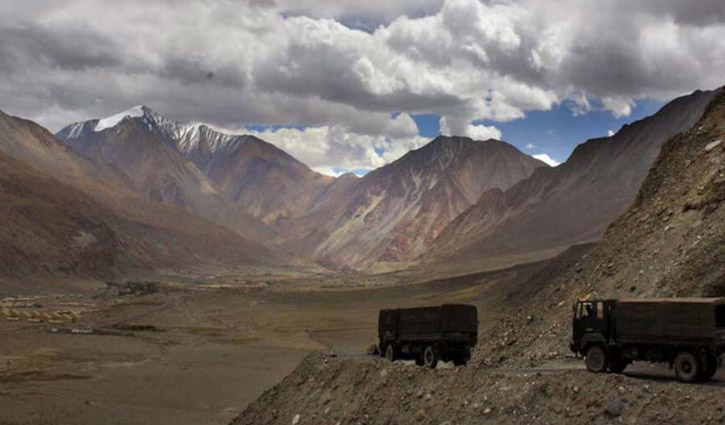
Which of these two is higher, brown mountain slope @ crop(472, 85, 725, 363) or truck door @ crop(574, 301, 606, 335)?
brown mountain slope @ crop(472, 85, 725, 363)

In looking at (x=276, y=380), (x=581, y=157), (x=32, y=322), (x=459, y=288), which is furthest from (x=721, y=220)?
(x=581, y=157)

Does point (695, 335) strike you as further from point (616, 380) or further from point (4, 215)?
point (4, 215)

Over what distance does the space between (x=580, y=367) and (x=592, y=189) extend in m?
154

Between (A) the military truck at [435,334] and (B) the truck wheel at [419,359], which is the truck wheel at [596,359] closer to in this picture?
(A) the military truck at [435,334]

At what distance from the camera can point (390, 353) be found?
2677cm

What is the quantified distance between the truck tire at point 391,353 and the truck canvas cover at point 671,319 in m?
9.63

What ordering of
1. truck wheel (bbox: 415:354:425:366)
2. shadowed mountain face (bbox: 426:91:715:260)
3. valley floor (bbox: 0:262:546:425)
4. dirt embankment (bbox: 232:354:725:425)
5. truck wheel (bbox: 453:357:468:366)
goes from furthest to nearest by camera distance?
1. shadowed mountain face (bbox: 426:91:715:260)
2. valley floor (bbox: 0:262:546:425)
3. truck wheel (bbox: 415:354:425:366)
4. truck wheel (bbox: 453:357:468:366)
5. dirt embankment (bbox: 232:354:725:425)

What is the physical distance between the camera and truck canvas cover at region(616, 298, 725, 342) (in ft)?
56.0

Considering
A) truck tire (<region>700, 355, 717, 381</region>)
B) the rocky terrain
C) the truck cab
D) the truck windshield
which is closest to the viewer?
the rocky terrain

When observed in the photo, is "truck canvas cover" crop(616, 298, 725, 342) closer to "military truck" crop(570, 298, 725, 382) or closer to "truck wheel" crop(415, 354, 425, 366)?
"military truck" crop(570, 298, 725, 382)

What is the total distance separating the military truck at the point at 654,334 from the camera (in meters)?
17.0

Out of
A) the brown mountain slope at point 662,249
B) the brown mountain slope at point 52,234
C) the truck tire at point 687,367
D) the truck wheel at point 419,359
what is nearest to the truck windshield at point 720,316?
the truck tire at point 687,367

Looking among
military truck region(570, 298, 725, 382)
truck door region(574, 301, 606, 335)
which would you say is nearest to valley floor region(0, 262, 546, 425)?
truck door region(574, 301, 606, 335)

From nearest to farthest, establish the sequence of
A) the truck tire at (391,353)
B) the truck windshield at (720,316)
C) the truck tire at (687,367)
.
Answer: the truck tire at (687,367), the truck windshield at (720,316), the truck tire at (391,353)
